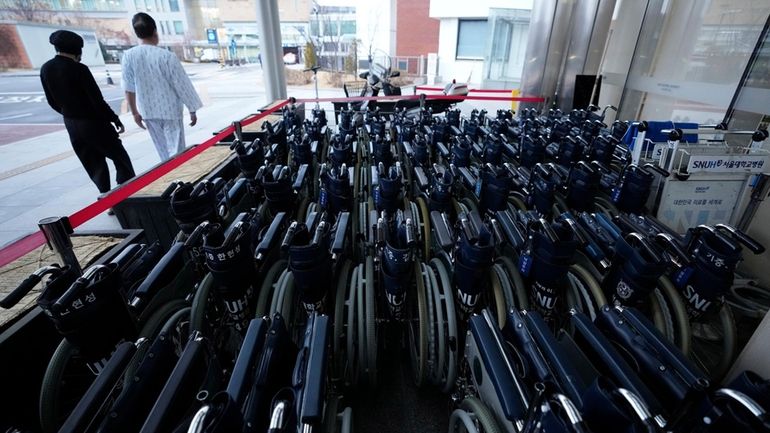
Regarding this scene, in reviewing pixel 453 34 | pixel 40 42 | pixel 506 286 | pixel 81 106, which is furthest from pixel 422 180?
pixel 40 42

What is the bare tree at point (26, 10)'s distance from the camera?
17.1 m

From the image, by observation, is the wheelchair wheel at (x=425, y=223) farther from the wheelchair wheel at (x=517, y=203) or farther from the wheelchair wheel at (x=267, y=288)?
the wheelchair wheel at (x=267, y=288)

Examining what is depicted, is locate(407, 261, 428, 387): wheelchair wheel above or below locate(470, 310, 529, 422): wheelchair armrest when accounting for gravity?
below

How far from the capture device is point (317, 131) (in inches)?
149

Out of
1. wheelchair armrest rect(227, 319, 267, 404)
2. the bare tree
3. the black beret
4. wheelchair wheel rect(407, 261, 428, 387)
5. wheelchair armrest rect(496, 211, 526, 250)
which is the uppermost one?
the bare tree

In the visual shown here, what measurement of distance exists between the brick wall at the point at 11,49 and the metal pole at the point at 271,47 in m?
18.9

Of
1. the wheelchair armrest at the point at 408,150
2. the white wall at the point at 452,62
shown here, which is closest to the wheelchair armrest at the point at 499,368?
the wheelchair armrest at the point at 408,150

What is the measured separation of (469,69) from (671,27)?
12568 millimetres

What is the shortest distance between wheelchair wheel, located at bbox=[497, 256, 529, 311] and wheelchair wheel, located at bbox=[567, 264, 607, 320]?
0.23 meters

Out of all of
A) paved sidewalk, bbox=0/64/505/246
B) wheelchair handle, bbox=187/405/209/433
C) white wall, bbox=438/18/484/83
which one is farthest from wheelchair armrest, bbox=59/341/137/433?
white wall, bbox=438/18/484/83

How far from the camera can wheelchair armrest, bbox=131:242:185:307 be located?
4.44 ft

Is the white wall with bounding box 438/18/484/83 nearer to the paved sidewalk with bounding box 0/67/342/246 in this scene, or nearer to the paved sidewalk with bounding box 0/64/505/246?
the paved sidewalk with bounding box 0/64/505/246

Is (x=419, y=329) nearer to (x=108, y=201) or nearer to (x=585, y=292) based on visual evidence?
(x=585, y=292)

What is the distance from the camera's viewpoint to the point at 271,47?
19.8 feet
